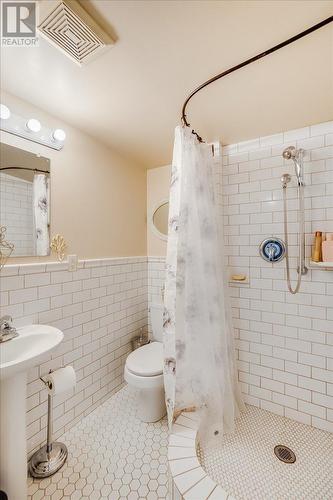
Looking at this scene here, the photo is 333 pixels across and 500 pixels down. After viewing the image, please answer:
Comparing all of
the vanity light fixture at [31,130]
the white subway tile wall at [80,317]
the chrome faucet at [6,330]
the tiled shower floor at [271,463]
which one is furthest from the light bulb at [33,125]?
the tiled shower floor at [271,463]

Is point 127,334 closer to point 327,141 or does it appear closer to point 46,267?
point 46,267

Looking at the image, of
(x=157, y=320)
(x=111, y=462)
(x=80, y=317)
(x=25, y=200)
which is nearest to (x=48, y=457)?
(x=111, y=462)

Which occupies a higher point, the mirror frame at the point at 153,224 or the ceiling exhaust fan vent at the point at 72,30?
the ceiling exhaust fan vent at the point at 72,30

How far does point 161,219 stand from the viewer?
Result: 2.64 m

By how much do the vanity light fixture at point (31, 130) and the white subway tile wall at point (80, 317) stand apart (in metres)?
0.85

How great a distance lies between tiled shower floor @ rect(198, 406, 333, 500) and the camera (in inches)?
48.7

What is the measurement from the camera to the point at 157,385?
1711 mm

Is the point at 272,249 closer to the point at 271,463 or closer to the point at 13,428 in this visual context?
the point at 271,463

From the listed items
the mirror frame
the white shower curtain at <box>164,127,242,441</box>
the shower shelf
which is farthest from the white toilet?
the shower shelf

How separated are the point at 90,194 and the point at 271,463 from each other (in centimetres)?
228

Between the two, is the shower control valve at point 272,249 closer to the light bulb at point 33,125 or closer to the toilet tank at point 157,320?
the toilet tank at point 157,320

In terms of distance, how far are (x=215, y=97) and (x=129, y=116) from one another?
0.62m

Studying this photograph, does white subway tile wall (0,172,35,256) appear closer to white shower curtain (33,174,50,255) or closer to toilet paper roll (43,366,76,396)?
white shower curtain (33,174,50,255)

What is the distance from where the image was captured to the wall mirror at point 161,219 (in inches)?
103
